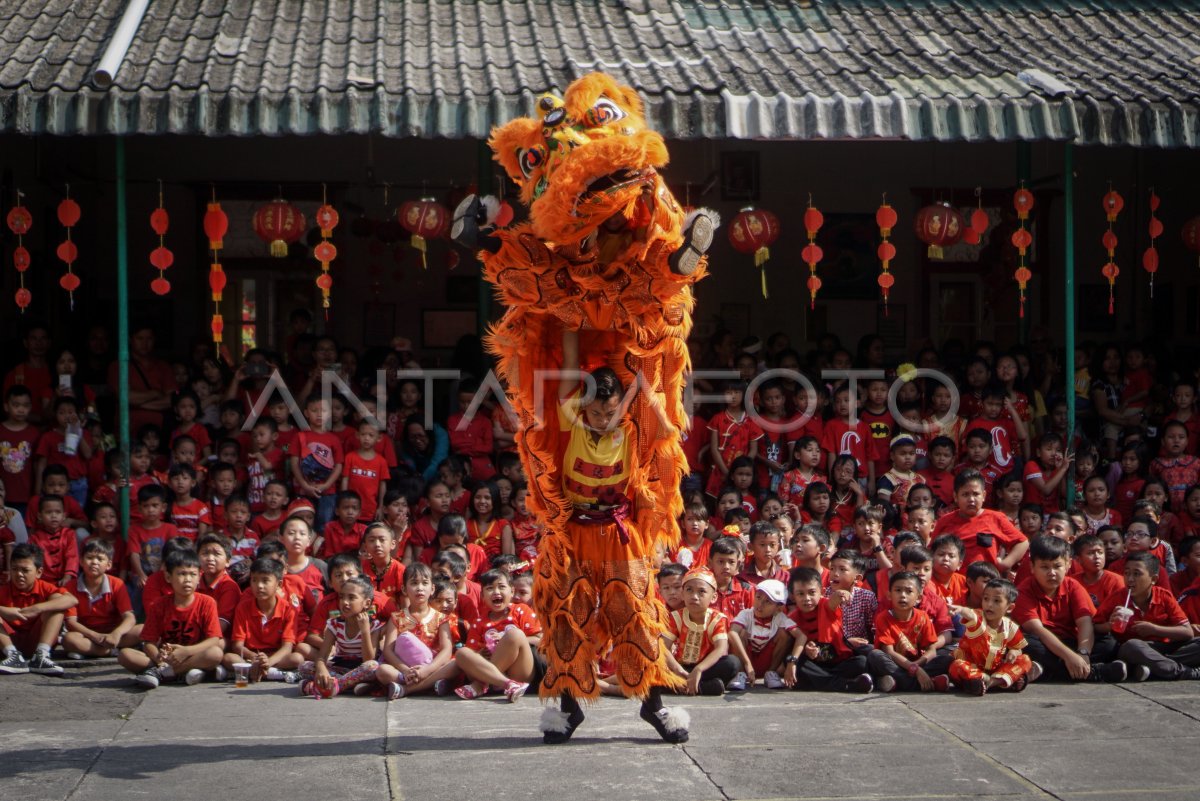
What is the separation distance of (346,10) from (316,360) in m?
2.34

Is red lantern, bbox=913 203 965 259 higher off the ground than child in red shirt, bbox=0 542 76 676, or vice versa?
red lantern, bbox=913 203 965 259

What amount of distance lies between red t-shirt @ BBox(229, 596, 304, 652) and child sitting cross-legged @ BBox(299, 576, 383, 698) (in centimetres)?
25

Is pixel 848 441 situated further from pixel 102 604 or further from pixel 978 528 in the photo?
pixel 102 604

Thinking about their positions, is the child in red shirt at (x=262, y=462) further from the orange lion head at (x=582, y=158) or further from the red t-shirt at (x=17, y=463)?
the orange lion head at (x=582, y=158)

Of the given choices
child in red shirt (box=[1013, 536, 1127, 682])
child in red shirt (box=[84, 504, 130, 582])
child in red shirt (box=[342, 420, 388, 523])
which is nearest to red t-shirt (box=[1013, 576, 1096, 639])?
child in red shirt (box=[1013, 536, 1127, 682])

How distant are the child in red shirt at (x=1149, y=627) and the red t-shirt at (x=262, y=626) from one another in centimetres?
403

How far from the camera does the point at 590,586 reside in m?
5.43

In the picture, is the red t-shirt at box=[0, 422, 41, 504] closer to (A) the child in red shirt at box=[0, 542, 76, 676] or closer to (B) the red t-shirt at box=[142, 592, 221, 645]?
(A) the child in red shirt at box=[0, 542, 76, 676]

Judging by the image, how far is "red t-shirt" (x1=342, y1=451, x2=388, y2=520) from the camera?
843cm

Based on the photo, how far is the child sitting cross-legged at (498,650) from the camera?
655 cm

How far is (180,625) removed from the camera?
6.98m

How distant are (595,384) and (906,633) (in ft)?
7.73

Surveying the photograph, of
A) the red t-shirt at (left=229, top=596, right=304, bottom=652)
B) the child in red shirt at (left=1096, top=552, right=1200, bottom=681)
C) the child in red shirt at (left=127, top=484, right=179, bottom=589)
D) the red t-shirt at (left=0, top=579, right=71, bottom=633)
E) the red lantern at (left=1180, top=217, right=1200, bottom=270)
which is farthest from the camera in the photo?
the red lantern at (left=1180, top=217, right=1200, bottom=270)

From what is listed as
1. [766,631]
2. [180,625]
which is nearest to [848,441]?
[766,631]
